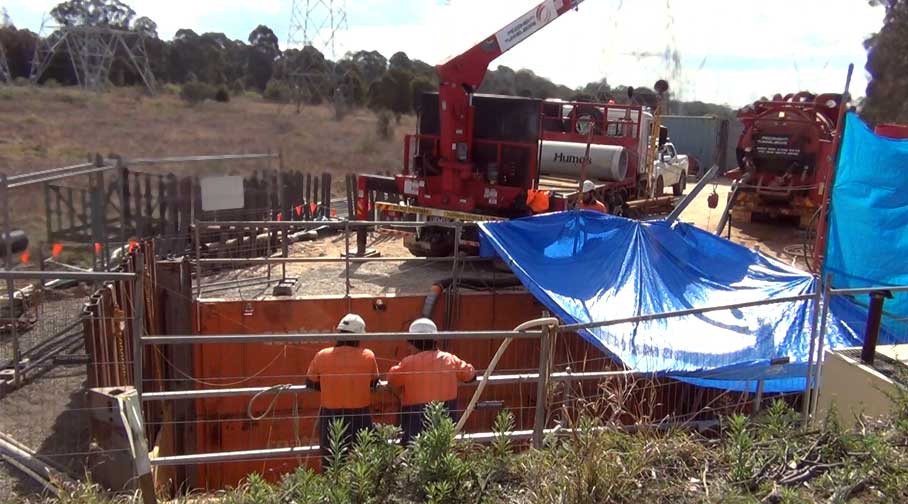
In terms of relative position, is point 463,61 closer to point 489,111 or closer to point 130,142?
point 489,111

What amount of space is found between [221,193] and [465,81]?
173 inches

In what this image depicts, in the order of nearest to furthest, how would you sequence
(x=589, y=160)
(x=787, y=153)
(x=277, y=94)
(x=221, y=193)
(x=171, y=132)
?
(x=221, y=193) → (x=589, y=160) → (x=787, y=153) → (x=171, y=132) → (x=277, y=94)

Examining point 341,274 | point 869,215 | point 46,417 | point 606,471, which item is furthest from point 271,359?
point 869,215

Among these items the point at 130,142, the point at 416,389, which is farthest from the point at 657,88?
the point at 130,142

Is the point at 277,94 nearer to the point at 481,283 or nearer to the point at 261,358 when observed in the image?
the point at 481,283

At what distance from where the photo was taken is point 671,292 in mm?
8719

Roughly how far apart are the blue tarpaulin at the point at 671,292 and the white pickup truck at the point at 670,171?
8906 mm

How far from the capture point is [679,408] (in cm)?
793

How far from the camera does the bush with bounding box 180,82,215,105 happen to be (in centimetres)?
4014

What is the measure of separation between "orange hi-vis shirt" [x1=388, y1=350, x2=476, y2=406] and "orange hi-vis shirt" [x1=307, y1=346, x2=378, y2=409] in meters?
0.22

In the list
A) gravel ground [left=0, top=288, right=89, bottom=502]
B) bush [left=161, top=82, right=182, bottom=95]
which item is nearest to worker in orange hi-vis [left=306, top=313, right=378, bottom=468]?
gravel ground [left=0, top=288, right=89, bottom=502]

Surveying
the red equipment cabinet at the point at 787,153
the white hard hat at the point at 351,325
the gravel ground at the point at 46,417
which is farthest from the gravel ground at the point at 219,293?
the white hard hat at the point at 351,325

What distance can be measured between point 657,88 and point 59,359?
11923 mm

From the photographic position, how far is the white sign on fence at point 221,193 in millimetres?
12086
